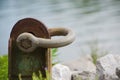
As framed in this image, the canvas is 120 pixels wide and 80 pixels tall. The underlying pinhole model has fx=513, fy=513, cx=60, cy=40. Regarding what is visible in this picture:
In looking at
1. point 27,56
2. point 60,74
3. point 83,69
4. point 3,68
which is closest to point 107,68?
point 60,74

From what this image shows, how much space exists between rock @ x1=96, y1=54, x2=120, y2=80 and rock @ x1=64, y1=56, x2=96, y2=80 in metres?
0.10

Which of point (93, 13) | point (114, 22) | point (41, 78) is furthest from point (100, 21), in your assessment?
point (41, 78)

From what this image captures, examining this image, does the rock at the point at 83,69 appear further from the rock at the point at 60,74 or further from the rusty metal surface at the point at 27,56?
the rusty metal surface at the point at 27,56

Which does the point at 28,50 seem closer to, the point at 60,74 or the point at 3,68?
the point at 60,74

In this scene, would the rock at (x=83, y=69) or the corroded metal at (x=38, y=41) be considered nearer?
the corroded metal at (x=38, y=41)

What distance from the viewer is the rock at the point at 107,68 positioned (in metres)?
3.46

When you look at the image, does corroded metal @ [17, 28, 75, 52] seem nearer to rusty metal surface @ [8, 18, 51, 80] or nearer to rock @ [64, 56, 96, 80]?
rusty metal surface @ [8, 18, 51, 80]

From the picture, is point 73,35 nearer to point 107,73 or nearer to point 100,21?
point 107,73

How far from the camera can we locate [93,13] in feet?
51.8

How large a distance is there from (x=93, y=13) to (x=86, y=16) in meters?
0.76

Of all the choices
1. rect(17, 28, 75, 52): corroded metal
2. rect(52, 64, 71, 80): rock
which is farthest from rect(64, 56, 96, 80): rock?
rect(17, 28, 75, 52): corroded metal

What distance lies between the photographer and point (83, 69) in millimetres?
5559

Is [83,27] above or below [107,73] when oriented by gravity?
above

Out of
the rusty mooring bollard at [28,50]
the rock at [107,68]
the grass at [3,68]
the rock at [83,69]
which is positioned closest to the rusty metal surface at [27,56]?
the rusty mooring bollard at [28,50]
